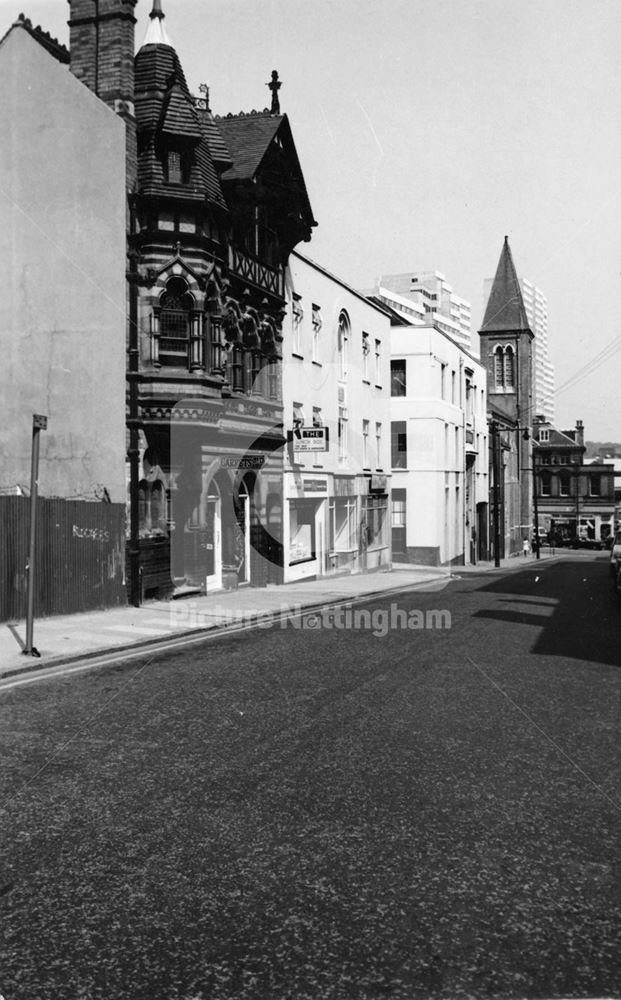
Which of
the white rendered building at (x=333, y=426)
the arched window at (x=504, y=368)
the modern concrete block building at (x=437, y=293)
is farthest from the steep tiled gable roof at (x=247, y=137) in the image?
the modern concrete block building at (x=437, y=293)

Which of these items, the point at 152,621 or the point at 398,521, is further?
the point at 398,521

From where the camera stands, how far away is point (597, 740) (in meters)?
8.60

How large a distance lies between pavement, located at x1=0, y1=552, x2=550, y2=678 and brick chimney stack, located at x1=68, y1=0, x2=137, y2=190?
10.5 meters

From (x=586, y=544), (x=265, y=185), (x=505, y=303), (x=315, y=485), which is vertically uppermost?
(x=505, y=303)

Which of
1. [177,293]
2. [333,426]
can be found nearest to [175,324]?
[177,293]

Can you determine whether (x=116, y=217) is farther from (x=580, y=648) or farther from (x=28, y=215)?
(x=580, y=648)

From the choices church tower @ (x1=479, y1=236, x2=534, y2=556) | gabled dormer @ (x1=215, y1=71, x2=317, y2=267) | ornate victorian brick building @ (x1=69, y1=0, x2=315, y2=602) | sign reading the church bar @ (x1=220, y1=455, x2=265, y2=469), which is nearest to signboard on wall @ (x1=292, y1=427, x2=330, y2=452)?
sign reading the church bar @ (x1=220, y1=455, x2=265, y2=469)

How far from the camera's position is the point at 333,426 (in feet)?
114

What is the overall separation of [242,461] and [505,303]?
243 ft

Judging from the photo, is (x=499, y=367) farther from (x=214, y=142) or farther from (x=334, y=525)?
(x=214, y=142)

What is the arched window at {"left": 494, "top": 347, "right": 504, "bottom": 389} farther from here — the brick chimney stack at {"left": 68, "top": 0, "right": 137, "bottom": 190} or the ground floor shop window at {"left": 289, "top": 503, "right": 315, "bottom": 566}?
the brick chimney stack at {"left": 68, "top": 0, "right": 137, "bottom": 190}

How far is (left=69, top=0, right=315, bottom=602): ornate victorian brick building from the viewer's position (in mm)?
21875

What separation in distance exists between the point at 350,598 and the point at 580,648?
36.9ft

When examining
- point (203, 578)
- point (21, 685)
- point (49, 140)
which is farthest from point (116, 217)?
point (21, 685)
